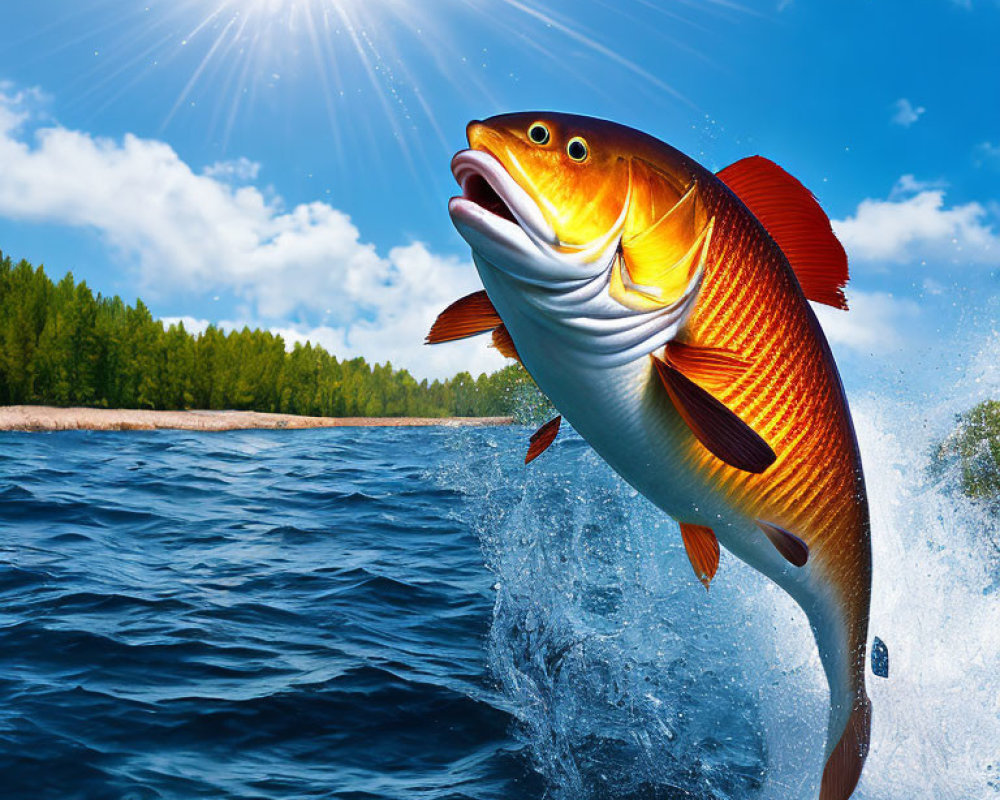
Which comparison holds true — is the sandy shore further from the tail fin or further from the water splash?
the tail fin

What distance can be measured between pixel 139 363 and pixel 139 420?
22.0 feet

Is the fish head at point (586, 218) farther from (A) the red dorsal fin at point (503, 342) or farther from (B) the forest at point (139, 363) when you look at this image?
(B) the forest at point (139, 363)

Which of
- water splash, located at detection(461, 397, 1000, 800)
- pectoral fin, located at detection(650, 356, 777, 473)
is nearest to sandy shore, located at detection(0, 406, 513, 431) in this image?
water splash, located at detection(461, 397, 1000, 800)

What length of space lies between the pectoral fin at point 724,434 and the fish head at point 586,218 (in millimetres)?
190

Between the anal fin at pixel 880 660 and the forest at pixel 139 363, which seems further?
the forest at pixel 139 363

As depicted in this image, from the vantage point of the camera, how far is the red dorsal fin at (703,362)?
2.06 metres

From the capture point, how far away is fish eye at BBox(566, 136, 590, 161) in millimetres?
1838

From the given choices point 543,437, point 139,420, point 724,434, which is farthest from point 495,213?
point 139,420

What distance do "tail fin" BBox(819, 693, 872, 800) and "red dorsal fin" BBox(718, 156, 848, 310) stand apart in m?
1.48

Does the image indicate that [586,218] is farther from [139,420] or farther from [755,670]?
[139,420]

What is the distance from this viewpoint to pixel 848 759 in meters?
2.79

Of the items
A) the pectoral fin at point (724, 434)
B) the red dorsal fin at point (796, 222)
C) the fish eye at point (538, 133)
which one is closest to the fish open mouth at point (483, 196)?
the fish eye at point (538, 133)

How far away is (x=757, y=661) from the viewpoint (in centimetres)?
493

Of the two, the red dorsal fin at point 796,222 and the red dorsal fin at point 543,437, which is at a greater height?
the red dorsal fin at point 796,222
